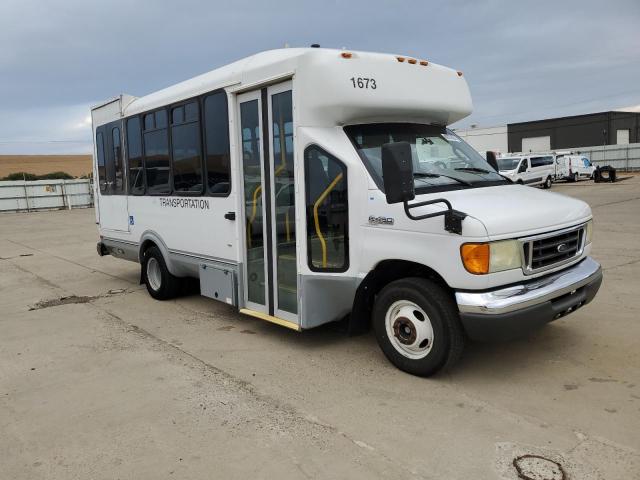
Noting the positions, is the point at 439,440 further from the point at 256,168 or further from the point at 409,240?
the point at 256,168

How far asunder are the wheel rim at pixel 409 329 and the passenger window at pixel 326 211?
621 millimetres

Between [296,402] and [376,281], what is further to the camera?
[376,281]

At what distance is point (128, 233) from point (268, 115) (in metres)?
3.86

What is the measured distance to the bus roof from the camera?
4.59 metres

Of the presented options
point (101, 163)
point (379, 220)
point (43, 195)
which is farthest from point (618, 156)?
point (379, 220)

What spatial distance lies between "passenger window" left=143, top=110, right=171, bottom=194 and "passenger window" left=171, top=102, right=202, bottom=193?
8.9 inches

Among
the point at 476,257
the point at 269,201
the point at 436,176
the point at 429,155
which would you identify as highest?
the point at 429,155

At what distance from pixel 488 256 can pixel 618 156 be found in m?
41.8

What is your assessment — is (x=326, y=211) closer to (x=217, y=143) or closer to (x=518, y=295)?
(x=518, y=295)

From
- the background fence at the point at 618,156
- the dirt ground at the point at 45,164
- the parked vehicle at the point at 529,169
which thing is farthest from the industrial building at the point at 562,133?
the dirt ground at the point at 45,164

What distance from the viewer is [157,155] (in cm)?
707

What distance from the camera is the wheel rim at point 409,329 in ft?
13.9

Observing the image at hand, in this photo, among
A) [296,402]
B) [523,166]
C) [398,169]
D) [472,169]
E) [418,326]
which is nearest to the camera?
[398,169]

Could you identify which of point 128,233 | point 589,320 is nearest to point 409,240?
point 589,320
